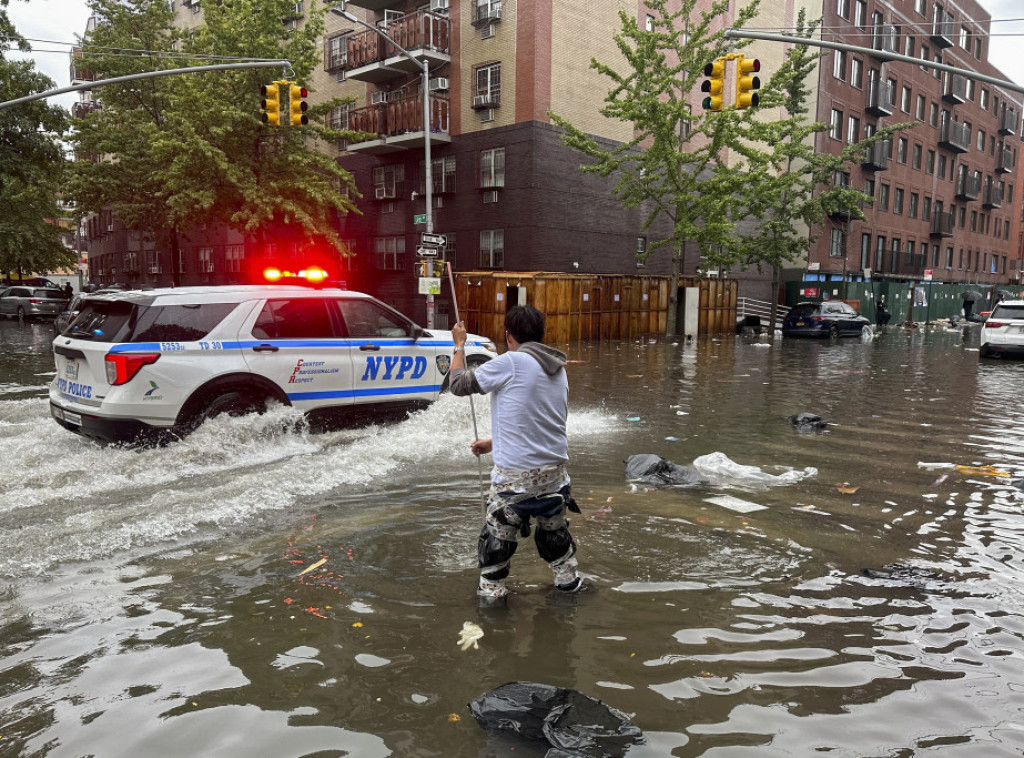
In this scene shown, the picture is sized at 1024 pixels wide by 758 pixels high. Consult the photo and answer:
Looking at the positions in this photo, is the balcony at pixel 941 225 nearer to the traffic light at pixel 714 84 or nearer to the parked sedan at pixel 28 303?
the traffic light at pixel 714 84

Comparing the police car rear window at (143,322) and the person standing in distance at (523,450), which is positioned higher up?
the police car rear window at (143,322)

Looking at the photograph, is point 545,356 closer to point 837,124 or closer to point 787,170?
point 787,170

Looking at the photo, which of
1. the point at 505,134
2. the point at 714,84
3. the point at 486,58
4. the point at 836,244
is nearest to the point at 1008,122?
the point at 836,244

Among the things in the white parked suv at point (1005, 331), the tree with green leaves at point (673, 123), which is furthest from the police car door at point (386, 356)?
the tree with green leaves at point (673, 123)

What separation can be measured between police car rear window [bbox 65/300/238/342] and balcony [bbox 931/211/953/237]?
57121mm

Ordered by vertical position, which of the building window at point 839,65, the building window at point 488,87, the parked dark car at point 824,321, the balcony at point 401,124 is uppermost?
the building window at point 839,65

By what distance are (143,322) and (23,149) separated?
25232 millimetres

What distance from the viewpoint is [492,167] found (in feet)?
101

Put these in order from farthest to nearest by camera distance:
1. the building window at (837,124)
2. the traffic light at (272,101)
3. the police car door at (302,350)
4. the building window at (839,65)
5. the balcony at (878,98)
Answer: the balcony at (878,98), the building window at (837,124), the building window at (839,65), the traffic light at (272,101), the police car door at (302,350)

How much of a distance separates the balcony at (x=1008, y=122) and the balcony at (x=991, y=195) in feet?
16.3

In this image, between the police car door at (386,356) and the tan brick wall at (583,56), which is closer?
the police car door at (386,356)

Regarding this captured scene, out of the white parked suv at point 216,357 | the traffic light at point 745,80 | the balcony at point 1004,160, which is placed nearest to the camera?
the white parked suv at point 216,357

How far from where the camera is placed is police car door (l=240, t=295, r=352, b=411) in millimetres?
8188

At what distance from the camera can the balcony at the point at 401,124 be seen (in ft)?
102
